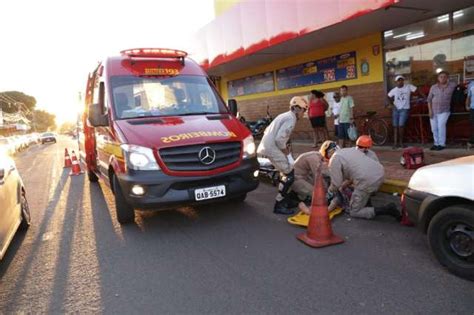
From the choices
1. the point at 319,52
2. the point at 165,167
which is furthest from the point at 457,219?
the point at 319,52

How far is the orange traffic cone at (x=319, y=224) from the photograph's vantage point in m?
4.41

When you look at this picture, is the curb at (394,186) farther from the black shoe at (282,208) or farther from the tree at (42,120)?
the tree at (42,120)

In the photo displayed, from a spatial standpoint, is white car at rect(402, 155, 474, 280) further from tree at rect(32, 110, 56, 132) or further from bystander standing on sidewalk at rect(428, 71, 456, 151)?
tree at rect(32, 110, 56, 132)

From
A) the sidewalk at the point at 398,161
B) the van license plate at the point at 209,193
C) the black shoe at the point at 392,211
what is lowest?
the black shoe at the point at 392,211

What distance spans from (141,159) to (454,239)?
3428 mm

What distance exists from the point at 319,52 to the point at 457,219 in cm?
1020

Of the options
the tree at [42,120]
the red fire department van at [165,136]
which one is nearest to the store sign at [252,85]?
the red fire department van at [165,136]

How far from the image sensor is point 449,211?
11.3 ft

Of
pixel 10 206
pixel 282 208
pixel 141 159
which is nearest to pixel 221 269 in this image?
pixel 141 159

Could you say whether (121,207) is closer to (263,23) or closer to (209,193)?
(209,193)

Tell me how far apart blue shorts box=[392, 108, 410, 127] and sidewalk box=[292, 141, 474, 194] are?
648 millimetres

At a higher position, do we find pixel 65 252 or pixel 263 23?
pixel 263 23

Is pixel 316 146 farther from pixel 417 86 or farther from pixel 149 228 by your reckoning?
pixel 149 228

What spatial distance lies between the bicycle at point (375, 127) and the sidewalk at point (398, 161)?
281 millimetres
